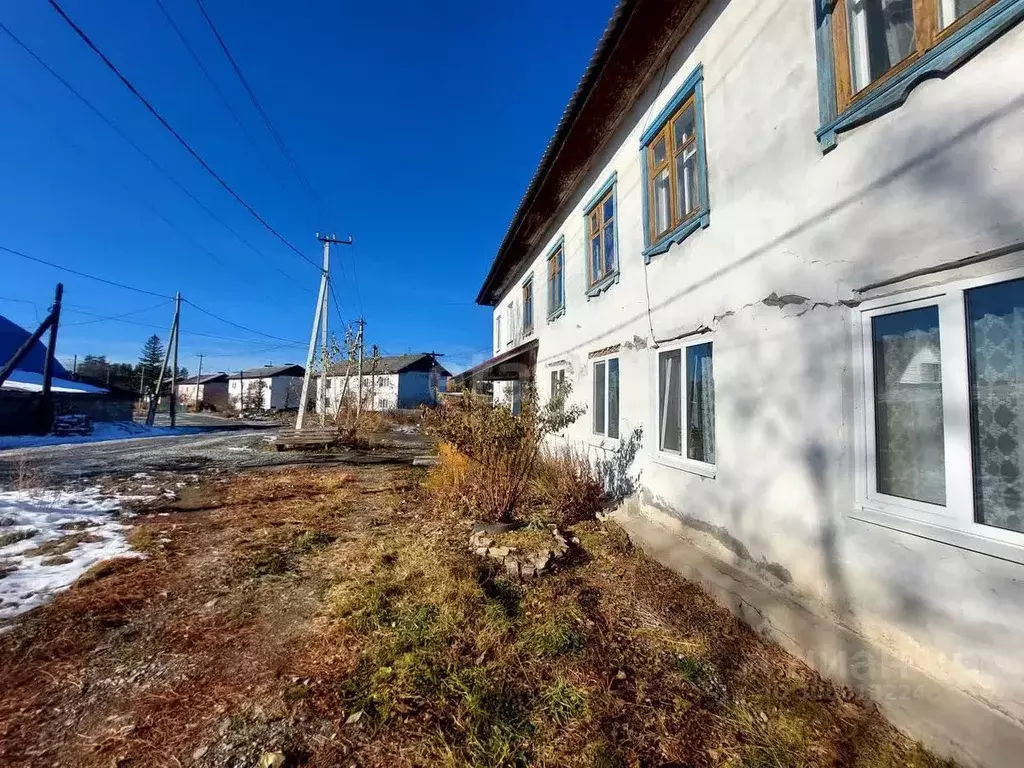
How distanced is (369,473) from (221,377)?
60.8 metres

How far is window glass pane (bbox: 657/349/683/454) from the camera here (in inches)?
194

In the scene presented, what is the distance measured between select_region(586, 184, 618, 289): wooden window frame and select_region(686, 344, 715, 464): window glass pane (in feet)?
7.86

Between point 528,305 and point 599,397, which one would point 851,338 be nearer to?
point 599,397

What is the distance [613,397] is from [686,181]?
2.99 meters

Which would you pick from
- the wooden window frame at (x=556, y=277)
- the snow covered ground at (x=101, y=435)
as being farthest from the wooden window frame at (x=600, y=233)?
the snow covered ground at (x=101, y=435)

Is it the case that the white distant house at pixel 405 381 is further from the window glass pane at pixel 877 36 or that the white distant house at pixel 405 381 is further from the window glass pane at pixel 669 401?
the window glass pane at pixel 877 36

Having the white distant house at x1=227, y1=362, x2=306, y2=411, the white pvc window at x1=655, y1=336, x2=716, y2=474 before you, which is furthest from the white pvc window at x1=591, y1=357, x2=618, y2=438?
the white distant house at x1=227, y1=362, x2=306, y2=411

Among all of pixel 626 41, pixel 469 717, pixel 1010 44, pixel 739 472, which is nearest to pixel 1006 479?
pixel 739 472

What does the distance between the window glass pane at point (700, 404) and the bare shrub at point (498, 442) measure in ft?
5.65

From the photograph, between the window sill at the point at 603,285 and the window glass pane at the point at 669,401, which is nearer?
the window glass pane at the point at 669,401

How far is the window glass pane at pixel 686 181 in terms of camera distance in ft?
15.6

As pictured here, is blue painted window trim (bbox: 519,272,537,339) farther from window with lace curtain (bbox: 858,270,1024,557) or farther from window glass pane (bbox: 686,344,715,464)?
window with lace curtain (bbox: 858,270,1024,557)

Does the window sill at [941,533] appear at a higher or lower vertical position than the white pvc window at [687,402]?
lower

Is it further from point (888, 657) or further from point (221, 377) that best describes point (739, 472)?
point (221, 377)
